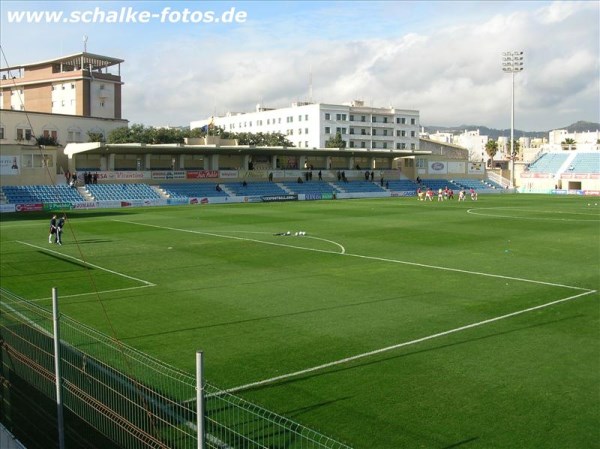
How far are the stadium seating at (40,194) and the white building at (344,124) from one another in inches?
3153

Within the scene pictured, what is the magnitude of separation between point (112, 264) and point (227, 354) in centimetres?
1373

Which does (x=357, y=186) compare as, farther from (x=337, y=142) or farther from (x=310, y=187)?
(x=337, y=142)

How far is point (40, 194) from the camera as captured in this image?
59062 mm

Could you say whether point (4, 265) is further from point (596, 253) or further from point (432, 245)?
point (596, 253)

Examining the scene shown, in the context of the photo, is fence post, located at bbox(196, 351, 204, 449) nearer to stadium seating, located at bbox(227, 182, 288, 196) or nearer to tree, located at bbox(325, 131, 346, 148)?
stadium seating, located at bbox(227, 182, 288, 196)

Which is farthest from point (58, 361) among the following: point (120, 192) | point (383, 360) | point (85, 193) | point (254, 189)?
point (254, 189)

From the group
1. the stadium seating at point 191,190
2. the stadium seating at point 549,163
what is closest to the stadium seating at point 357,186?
the stadium seating at point 191,190

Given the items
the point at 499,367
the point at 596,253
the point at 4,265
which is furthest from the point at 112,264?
the point at 596,253

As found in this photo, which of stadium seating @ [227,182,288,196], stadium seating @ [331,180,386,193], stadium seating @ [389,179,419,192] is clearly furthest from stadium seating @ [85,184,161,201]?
stadium seating @ [389,179,419,192]

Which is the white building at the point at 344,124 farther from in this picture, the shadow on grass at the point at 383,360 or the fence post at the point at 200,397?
the fence post at the point at 200,397

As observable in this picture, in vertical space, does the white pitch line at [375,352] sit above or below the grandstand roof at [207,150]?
below

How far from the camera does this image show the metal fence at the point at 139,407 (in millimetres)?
8375

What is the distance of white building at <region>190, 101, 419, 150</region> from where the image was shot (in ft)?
455

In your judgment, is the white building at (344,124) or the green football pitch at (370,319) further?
the white building at (344,124)
